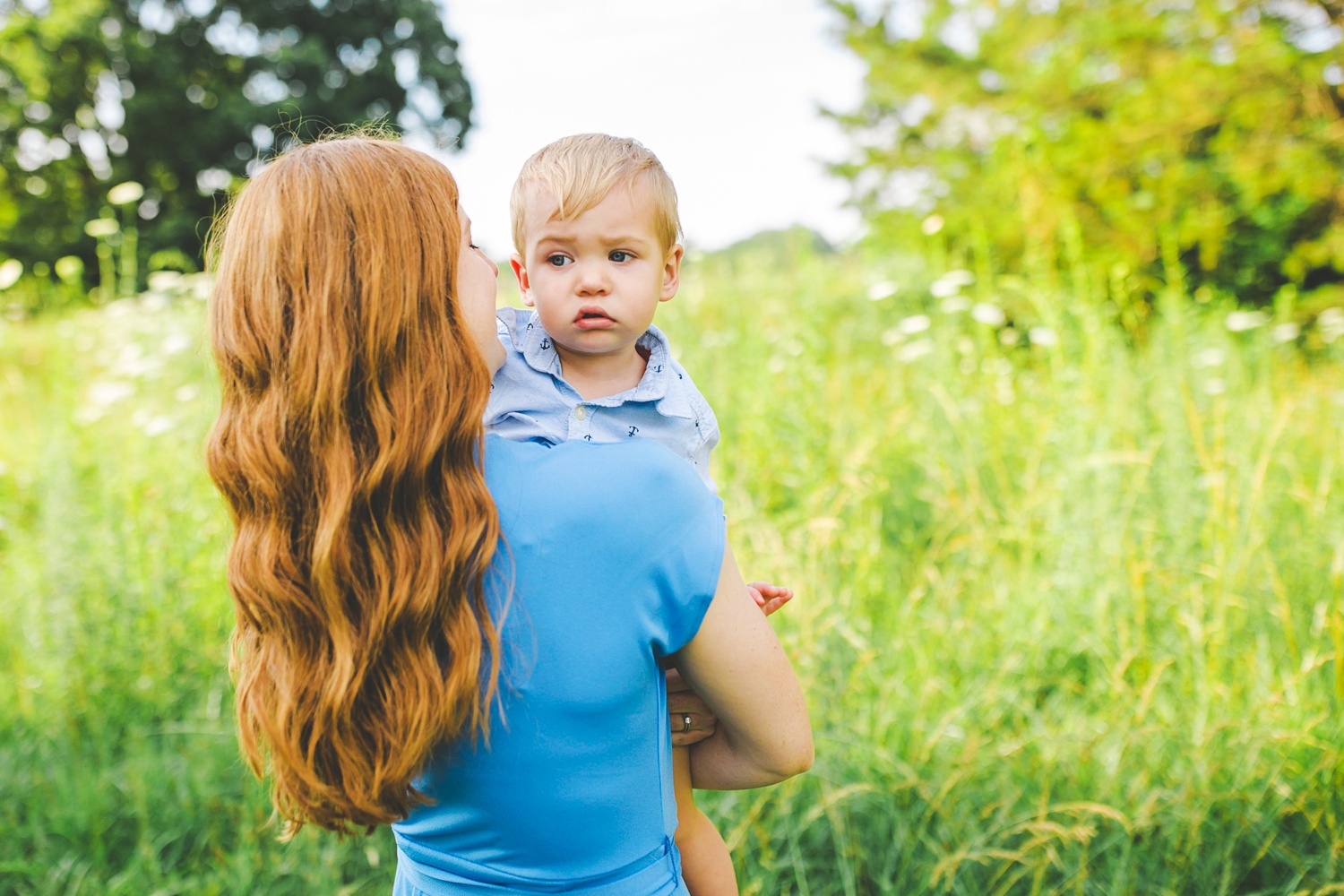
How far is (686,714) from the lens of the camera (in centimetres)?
132

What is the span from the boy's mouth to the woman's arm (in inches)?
19.9

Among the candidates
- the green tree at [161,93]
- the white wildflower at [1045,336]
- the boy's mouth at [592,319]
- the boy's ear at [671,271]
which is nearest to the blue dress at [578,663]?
the boy's mouth at [592,319]

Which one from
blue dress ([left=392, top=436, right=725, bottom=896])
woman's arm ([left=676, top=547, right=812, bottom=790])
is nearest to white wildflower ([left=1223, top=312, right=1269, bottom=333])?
woman's arm ([left=676, top=547, right=812, bottom=790])

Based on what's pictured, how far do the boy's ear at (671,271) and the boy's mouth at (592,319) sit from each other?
13cm

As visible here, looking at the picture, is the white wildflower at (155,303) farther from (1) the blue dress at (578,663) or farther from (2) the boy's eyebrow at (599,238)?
(1) the blue dress at (578,663)

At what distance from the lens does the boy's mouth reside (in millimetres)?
1441

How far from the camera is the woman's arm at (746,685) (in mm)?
1085

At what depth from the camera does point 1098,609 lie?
9.84 ft

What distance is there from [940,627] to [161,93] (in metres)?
21.3

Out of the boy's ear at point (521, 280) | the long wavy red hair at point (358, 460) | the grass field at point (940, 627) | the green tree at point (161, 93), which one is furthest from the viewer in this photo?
the green tree at point (161, 93)

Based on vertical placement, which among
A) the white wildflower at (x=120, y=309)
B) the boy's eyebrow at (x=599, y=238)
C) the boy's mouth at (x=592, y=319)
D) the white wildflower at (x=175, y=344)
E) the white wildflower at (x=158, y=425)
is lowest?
the white wildflower at (x=158, y=425)

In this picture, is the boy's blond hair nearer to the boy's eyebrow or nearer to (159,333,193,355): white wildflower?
the boy's eyebrow

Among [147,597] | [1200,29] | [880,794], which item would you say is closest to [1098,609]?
[880,794]

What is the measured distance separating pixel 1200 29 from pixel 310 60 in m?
17.5
